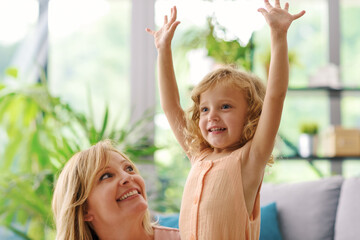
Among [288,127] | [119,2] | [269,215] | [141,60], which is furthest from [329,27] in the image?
[269,215]

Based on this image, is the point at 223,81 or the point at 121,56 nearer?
the point at 223,81

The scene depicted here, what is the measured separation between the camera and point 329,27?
3748mm

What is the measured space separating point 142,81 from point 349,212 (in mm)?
2066

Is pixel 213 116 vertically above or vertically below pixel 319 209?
above

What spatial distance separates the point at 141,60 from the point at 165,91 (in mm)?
2186

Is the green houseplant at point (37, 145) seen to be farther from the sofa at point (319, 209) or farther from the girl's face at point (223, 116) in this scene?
the girl's face at point (223, 116)

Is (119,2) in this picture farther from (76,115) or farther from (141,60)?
(76,115)

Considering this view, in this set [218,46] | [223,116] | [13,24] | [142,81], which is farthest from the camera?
[13,24]

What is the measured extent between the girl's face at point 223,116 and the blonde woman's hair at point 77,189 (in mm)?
454

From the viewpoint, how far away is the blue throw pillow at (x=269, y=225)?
6.74 feet

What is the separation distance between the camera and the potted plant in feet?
11.1

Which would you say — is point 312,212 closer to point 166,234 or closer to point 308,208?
point 308,208

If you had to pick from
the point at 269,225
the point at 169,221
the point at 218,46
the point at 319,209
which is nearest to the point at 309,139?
the point at 218,46

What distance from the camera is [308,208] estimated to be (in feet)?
6.98
